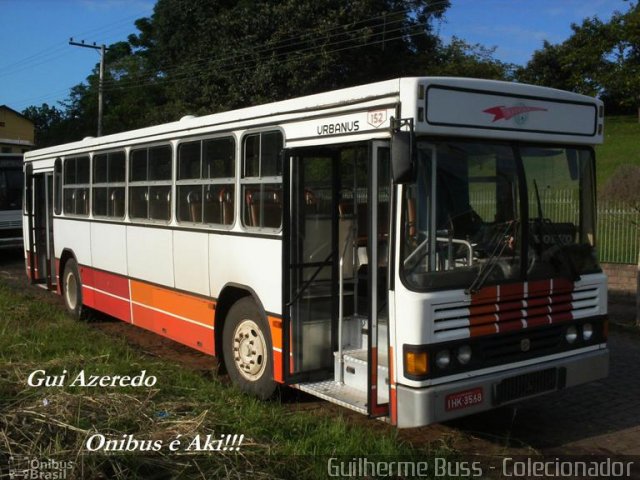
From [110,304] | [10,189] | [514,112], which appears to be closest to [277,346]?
[514,112]

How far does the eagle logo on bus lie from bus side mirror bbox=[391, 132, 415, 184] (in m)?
0.85

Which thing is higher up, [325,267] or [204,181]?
[204,181]

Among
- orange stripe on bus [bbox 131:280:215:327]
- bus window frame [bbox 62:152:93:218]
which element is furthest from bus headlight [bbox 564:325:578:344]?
bus window frame [bbox 62:152:93:218]

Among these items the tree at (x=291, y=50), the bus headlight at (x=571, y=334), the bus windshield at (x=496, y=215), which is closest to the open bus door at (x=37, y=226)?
the bus windshield at (x=496, y=215)

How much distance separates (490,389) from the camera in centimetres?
491

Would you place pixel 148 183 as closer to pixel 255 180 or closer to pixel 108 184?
pixel 108 184

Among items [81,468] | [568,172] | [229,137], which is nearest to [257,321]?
[229,137]

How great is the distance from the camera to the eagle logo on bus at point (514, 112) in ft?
16.5

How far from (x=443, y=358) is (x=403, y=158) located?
1.42m

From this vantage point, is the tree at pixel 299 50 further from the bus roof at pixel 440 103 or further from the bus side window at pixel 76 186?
the bus roof at pixel 440 103

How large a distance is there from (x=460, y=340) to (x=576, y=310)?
1288mm

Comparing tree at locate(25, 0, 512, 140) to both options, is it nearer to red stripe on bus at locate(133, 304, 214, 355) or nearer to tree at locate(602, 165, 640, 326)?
tree at locate(602, 165, 640, 326)

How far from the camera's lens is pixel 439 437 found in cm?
546

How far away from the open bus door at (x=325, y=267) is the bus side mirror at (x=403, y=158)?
104 cm
